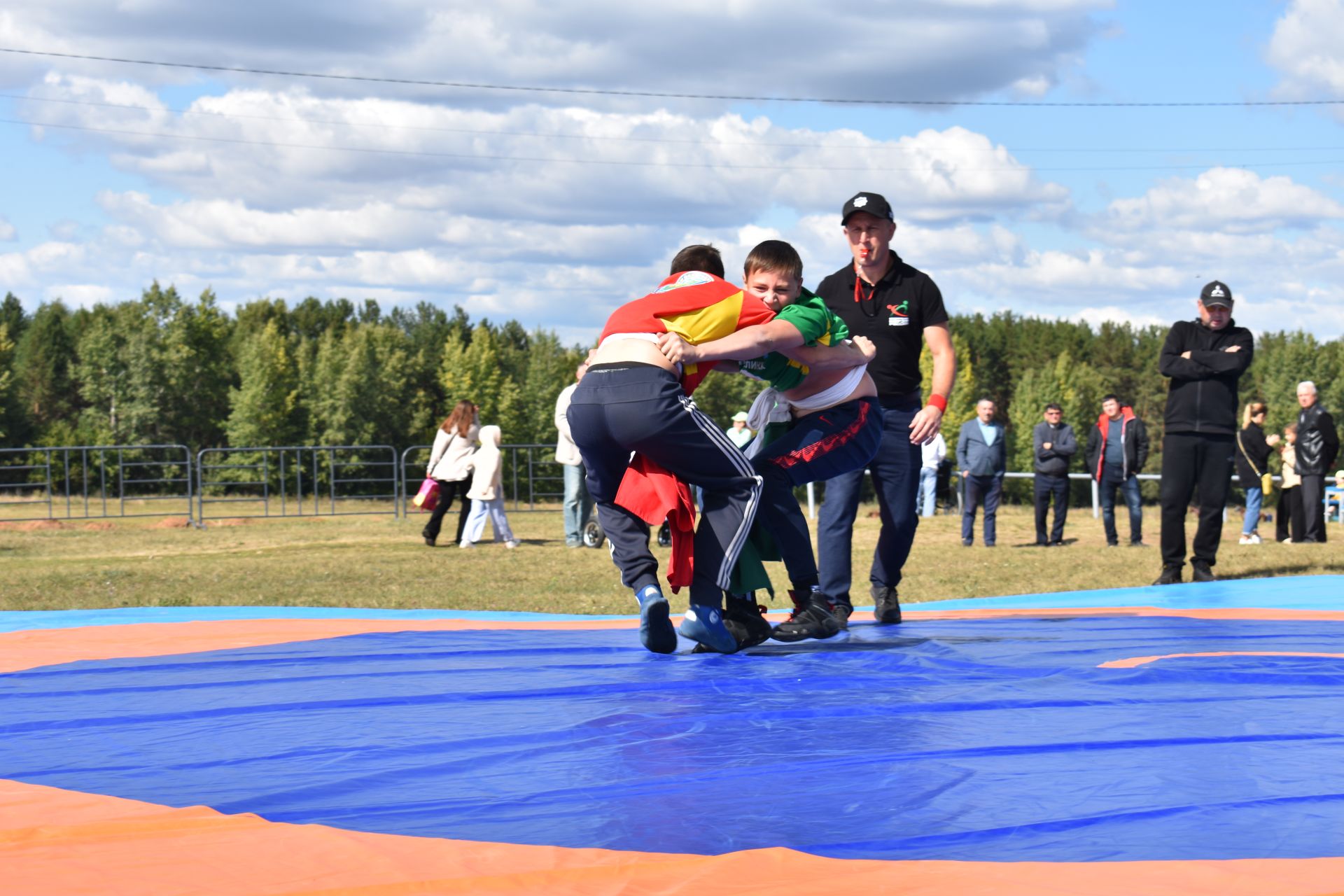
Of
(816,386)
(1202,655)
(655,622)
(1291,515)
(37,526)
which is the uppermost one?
(816,386)

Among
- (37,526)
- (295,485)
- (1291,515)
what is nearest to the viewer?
(1291,515)

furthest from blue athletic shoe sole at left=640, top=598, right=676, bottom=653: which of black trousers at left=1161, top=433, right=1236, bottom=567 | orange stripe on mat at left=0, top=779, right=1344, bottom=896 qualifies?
black trousers at left=1161, top=433, right=1236, bottom=567

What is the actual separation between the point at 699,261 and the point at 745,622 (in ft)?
3.65

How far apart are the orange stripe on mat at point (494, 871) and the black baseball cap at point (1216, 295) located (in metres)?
5.77

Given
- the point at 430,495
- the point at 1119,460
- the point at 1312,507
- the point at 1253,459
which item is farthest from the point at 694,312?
the point at 1253,459

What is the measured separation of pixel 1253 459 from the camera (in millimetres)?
13852

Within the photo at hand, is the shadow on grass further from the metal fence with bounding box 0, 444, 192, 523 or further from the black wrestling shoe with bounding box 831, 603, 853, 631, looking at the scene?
the metal fence with bounding box 0, 444, 192, 523

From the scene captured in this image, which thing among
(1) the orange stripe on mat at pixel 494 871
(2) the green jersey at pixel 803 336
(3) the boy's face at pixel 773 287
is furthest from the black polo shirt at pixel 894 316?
(1) the orange stripe on mat at pixel 494 871

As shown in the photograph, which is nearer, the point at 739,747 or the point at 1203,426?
the point at 739,747

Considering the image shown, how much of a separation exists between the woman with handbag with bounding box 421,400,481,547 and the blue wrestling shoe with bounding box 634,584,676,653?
30.0 ft

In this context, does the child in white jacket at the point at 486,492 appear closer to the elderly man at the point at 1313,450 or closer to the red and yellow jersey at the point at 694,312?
the elderly man at the point at 1313,450

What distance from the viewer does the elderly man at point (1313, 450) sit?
1245 cm

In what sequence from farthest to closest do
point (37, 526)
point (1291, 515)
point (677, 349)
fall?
point (37, 526) → point (1291, 515) → point (677, 349)

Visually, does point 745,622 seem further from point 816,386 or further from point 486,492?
point 486,492
